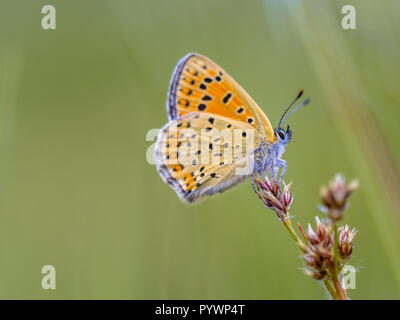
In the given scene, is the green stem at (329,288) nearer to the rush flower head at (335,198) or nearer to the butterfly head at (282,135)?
the rush flower head at (335,198)

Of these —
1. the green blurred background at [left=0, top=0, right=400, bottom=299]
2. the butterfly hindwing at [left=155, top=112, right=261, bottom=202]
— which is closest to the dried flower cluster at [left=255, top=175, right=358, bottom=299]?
the green blurred background at [left=0, top=0, right=400, bottom=299]

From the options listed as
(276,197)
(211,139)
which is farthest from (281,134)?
(276,197)

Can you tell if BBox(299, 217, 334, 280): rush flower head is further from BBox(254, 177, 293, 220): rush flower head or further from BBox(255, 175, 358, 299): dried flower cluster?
BBox(254, 177, 293, 220): rush flower head

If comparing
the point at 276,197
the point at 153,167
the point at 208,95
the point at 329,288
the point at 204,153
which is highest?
the point at 208,95

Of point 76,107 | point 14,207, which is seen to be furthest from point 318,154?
point 76,107

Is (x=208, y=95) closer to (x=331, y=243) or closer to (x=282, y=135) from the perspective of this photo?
(x=282, y=135)

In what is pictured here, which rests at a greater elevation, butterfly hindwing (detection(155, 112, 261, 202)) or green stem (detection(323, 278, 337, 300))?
butterfly hindwing (detection(155, 112, 261, 202))
